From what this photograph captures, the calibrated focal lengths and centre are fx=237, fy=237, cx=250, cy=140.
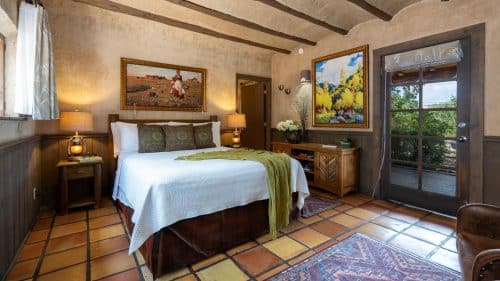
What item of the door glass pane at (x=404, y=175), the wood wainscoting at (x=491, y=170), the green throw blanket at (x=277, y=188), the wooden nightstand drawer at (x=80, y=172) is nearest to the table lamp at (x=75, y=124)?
the wooden nightstand drawer at (x=80, y=172)

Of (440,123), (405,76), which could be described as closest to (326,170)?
(440,123)

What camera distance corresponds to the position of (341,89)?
153 inches

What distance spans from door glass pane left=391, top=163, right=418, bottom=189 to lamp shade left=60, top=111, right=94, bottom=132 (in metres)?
4.12

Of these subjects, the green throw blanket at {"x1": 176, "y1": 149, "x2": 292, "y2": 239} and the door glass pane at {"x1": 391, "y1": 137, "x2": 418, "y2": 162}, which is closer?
the green throw blanket at {"x1": 176, "y1": 149, "x2": 292, "y2": 239}

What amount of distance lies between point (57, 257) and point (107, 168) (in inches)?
66.9

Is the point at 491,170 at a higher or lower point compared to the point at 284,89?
lower

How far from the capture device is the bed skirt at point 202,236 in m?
1.71

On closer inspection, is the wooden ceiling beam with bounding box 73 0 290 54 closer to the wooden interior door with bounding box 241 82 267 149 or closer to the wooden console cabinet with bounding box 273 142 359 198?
the wooden interior door with bounding box 241 82 267 149

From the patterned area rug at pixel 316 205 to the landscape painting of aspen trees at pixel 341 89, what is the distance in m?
1.28

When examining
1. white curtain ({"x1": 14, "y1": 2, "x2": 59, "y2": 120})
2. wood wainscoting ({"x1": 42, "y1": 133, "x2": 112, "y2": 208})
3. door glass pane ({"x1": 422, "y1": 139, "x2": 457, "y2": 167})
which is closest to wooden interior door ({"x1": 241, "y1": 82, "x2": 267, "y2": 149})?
door glass pane ({"x1": 422, "y1": 139, "x2": 457, "y2": 167})

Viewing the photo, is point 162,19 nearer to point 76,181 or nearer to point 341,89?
point 76,181

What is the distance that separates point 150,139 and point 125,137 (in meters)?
0.34

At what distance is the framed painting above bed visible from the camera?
367 cm

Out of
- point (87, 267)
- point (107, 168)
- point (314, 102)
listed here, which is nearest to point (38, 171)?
point (107, 168)
